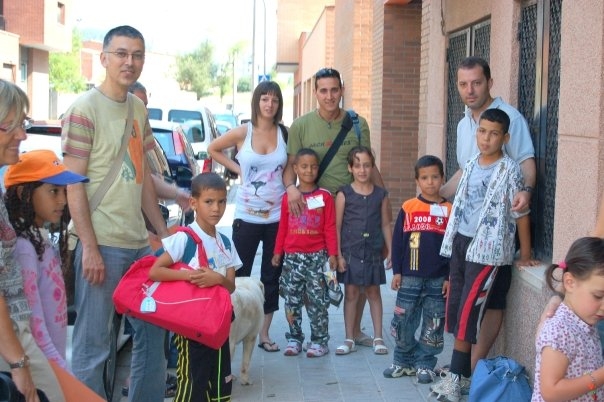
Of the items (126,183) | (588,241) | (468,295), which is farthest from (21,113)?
(468,295)

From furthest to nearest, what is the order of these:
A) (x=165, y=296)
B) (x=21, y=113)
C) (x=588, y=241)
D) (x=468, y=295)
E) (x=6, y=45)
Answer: (x=6, y=45)
(x=468, y=295)
(x=165, y=296)
(x=588, y=241)
(x=21, y=113)

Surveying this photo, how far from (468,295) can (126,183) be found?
7.53 feet

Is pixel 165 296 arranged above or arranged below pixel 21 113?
below

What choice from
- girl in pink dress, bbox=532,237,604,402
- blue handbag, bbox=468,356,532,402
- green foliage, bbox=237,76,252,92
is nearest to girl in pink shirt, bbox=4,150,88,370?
girl in pink dress, bbox=532,237,604,402

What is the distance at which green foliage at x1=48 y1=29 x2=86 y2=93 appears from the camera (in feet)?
209

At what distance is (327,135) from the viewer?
7164 mm

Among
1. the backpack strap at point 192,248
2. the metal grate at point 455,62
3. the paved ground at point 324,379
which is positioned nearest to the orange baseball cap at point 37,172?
the backpack strap at point 192,248

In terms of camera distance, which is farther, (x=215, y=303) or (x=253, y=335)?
(x=253, y=335)

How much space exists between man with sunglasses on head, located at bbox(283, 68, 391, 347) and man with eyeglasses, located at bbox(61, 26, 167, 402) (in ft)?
7.50

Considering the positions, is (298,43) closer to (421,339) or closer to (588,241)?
(421,339)

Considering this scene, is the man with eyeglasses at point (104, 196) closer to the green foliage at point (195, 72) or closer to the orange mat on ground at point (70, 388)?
the orange mat on ground at point (70, 388)

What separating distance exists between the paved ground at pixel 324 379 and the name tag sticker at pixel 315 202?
123cm

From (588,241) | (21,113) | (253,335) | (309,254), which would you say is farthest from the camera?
(309,254)

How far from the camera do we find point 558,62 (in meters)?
5.93
